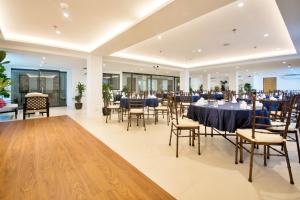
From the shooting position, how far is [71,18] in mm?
3936

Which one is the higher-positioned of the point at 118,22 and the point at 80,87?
the point at 118,22

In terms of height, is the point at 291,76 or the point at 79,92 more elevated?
the point at 291,76

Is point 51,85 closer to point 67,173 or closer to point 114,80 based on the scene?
point 114,80

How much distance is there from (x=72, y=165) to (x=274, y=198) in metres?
2.43

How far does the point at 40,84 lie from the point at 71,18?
300 inches

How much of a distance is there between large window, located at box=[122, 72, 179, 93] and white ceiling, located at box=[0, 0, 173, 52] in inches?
289

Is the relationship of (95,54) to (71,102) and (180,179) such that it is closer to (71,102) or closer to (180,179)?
(71,102)

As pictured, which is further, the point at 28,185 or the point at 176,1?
the point at 176,1

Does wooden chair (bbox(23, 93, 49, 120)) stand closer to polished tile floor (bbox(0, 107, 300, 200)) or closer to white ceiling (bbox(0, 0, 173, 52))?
white ceiling (bbox(0, 0, 173, 52))

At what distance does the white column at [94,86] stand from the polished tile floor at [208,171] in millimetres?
3793

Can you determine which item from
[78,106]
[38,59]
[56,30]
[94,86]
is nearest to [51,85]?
[78,106]

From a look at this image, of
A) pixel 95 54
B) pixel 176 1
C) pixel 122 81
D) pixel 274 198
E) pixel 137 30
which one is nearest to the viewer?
pixel 274 198

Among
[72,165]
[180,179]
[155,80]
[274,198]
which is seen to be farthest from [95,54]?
[155,80]

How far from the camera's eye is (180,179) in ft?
6.53
